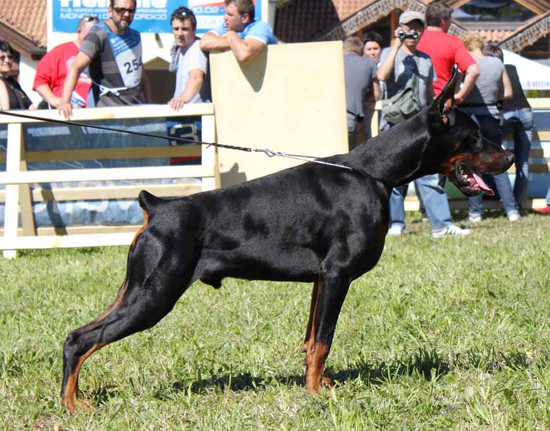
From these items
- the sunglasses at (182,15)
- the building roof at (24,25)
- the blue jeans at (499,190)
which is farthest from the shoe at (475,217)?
the building roof at (24,25)

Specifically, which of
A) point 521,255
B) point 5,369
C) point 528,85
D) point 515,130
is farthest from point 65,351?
point 528,85

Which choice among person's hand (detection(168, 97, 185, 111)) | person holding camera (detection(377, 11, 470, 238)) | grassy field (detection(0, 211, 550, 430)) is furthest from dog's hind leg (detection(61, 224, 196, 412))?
person holding camera (detection(377, 11, 470, 238))

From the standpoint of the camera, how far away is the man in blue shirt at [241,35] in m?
7.80

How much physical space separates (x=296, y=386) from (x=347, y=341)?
842mm

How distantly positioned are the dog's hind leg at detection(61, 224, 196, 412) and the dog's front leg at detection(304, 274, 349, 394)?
0.62m

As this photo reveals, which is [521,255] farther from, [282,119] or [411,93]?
[282,119]

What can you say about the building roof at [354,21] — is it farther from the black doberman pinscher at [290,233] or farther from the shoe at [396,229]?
the black doberman pinscher at [290,233]

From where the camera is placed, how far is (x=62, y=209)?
8367mm

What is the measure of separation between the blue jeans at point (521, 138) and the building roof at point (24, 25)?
16.5m

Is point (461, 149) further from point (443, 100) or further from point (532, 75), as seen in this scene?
point (532, 75)

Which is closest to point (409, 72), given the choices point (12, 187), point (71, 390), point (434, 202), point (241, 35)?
point (434, 202)

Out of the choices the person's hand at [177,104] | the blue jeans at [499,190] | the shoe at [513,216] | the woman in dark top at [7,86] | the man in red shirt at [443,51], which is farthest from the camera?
the shoe at [513,216]

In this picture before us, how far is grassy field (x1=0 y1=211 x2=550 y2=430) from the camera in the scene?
3564 mm

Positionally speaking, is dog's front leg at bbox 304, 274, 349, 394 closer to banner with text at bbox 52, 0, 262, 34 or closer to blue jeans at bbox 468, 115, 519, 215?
blue jeans at bbox 468, 115, 519, 215
